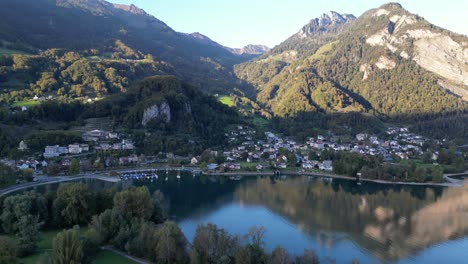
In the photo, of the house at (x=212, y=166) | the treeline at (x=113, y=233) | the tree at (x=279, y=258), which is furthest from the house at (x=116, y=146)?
the tree at (x=279, y=258)

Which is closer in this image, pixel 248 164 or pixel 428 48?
pixel 248 164

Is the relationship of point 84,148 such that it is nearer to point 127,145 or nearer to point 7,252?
point 127,145

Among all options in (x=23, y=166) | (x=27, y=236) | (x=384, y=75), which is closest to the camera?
(x=27, y=236)

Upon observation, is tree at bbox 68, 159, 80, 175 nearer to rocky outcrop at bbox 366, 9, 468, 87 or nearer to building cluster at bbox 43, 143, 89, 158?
building cluster at bbox 43, 143, 89, 158

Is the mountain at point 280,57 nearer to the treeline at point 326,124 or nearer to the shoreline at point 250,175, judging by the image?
the treeline at point 326,124

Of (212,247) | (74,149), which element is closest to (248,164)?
(74,149)

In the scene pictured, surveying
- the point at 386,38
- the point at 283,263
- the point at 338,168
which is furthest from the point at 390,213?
the point at 386,38
